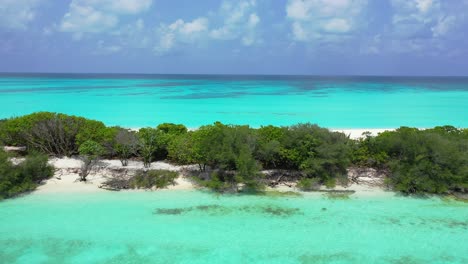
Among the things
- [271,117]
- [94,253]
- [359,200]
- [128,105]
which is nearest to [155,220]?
[94,253]

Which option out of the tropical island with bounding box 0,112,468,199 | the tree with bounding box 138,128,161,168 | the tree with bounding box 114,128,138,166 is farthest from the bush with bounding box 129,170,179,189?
the tree with bounding box 114,128,138,166

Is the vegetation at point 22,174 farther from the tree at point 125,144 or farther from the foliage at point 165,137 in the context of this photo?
the foliage at point 165,137

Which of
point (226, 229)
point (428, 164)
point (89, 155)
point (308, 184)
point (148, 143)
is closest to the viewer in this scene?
point (226, 229)

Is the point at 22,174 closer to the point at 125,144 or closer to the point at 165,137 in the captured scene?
the point at 125,144

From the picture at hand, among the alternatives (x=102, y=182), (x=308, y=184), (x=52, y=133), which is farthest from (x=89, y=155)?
(x=308, y=184)

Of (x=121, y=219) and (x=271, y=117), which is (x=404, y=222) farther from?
(x=271, y=117)
